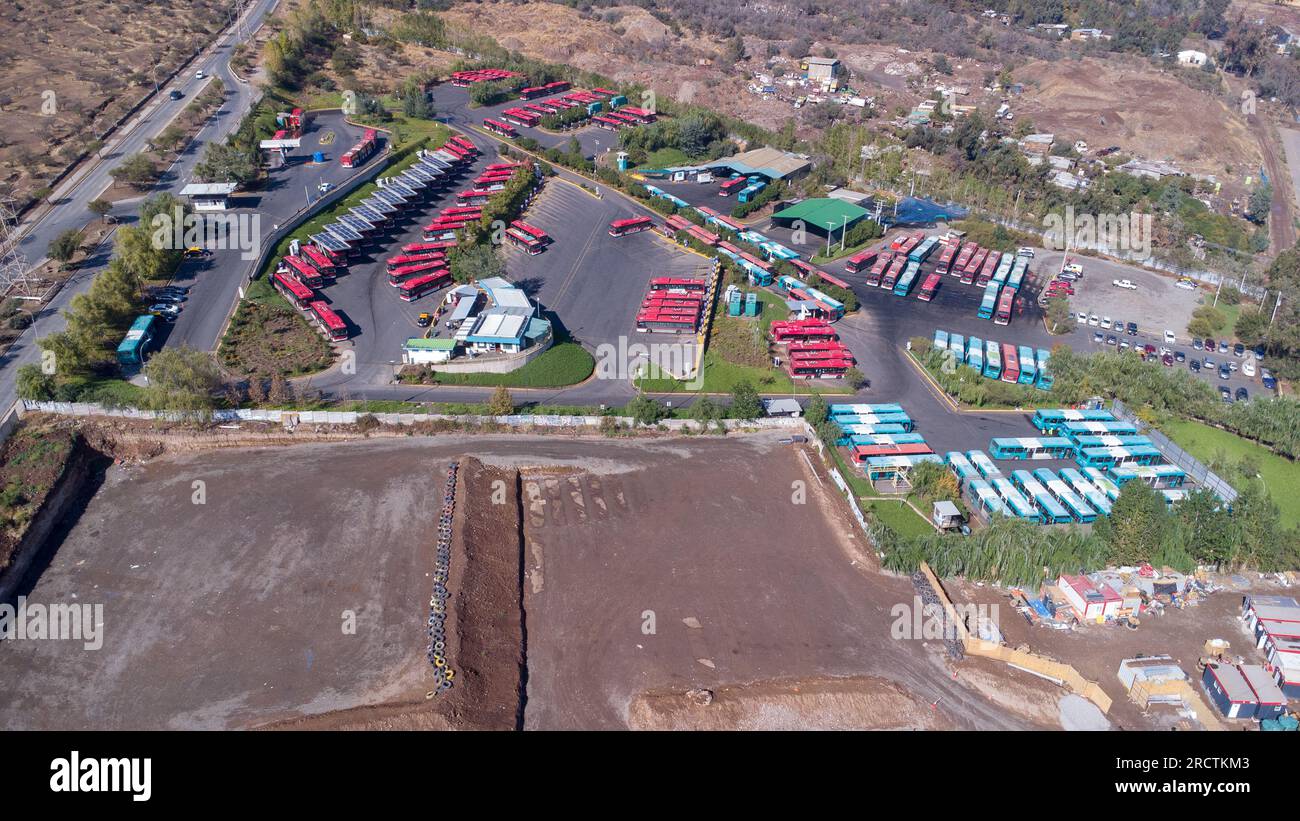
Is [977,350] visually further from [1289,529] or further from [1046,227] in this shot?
[1046,227]

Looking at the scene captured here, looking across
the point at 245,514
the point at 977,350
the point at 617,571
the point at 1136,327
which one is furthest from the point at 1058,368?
the point at 245,514

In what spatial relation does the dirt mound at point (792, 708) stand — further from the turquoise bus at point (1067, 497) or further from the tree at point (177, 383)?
the tree at point (177, 383)

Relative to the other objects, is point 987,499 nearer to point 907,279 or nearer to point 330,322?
point 907,279

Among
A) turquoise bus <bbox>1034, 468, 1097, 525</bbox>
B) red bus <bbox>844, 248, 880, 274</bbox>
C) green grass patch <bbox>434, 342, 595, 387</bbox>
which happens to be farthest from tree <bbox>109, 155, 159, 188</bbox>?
turquoise bus <bbox>1034, 468, 1097, 525</bbox>

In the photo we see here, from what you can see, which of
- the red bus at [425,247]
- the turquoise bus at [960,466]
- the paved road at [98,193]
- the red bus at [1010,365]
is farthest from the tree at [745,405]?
the paved road at [98,193]

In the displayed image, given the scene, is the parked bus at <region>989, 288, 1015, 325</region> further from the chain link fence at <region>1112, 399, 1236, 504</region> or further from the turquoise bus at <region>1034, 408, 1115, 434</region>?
the turquoise bus at <region>1034, 408, 1115, 434</region>
